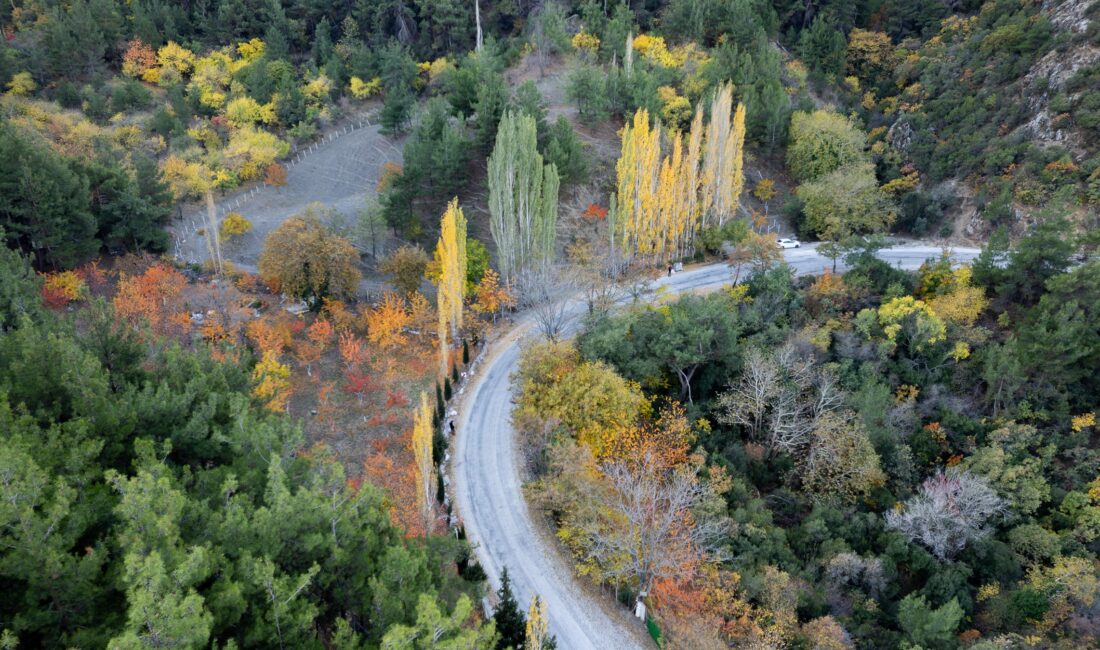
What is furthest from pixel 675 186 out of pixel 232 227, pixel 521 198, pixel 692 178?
pixel 232 227

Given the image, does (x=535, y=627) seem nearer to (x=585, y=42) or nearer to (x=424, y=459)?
(x=424, y=459)

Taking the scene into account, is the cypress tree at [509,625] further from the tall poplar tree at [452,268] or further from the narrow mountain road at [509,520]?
the tall poplar tree at [452,268]

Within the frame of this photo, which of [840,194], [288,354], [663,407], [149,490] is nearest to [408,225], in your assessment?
[288,354]

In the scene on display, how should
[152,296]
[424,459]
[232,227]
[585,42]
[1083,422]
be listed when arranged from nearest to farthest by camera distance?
[424,459]
[1083,422]
[152,296]
[232,227]
[585,42]

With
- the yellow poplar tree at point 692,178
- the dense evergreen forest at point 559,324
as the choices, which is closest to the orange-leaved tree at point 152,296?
the dense evergreen forest at point 559,324

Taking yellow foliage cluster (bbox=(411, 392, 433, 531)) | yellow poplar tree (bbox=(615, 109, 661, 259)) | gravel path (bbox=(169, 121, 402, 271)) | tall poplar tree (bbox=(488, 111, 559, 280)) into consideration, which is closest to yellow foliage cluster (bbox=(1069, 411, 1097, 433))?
yellow poplar tree (bbox=(615, 109, 661, 259))

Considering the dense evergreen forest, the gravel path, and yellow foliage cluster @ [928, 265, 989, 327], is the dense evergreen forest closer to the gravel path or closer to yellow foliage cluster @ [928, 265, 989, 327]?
yellow foliage cluster @ [928, 265, 989, 327]

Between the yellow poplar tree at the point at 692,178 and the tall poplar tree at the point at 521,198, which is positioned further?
the yellow poplar tree at the point at 692,178

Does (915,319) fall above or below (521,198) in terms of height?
below
